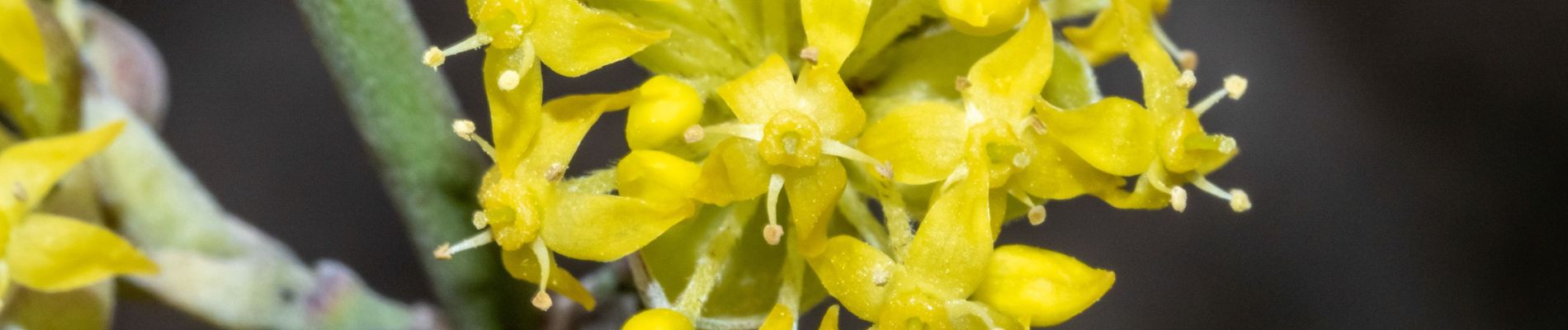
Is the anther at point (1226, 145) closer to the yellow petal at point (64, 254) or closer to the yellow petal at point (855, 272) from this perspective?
the yellow petal at point (855, 272)

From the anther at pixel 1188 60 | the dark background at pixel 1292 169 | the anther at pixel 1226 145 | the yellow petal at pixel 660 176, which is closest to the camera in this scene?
the yellow petal at pixel 660 176

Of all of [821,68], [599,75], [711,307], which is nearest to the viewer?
[821,68]

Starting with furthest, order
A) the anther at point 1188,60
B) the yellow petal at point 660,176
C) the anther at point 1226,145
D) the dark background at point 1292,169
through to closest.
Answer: the dark background at point 1292,169 → the anther at point 1188,60 → the anther at point 1226,145 → the yellow petal at point 660,176

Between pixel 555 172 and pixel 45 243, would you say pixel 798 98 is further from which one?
pixel 45 243

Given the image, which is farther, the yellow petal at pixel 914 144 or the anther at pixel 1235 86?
the anther at pixel 1235 86

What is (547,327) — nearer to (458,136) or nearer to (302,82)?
(458,136)

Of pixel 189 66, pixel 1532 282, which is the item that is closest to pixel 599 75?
pixel 189 66

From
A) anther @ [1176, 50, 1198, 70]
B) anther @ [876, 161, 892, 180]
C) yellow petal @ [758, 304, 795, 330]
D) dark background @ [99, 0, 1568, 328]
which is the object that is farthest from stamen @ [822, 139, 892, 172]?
dark background @ [99, 0, 1568, 328]

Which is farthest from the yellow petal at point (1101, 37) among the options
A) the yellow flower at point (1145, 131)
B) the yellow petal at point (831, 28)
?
the yellow petal at point (831, 28)
